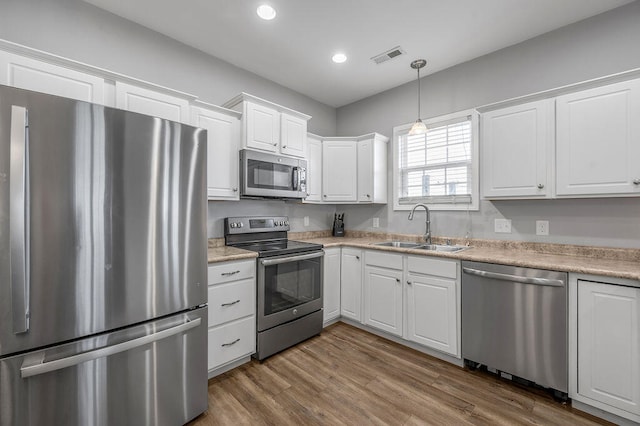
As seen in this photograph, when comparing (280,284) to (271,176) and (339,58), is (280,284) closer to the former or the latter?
(271,176)

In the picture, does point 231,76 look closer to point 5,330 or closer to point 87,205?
point 87,205

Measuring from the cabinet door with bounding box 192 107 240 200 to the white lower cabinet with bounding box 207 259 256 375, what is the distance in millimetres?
694

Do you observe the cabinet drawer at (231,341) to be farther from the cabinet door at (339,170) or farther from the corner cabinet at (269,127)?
the cabinet door at (339,170)

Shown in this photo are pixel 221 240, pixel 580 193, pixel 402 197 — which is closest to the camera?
pixel 580 193

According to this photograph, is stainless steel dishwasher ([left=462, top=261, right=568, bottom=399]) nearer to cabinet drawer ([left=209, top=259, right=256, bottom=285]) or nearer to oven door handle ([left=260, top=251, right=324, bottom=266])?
oven door handle ([left=260, top=251, right=324, bottom=266])

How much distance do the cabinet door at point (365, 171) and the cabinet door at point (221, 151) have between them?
1526 millimetres

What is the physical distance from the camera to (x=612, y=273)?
1.63 metres

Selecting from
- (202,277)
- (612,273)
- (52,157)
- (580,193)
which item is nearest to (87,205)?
(52,157)

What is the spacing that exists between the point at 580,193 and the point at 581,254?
552 millimetres

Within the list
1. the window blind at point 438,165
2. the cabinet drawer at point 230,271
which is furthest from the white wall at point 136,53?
the window blind at point 438,165

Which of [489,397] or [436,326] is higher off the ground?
[436,326]

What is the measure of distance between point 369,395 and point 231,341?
110 cm

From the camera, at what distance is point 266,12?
2.16 m

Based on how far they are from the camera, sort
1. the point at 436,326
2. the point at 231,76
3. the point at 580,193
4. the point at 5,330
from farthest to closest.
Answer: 1. the point at 231,76
2. the point at 436,326
3. the point at 580,193
4. the point at 5,330
